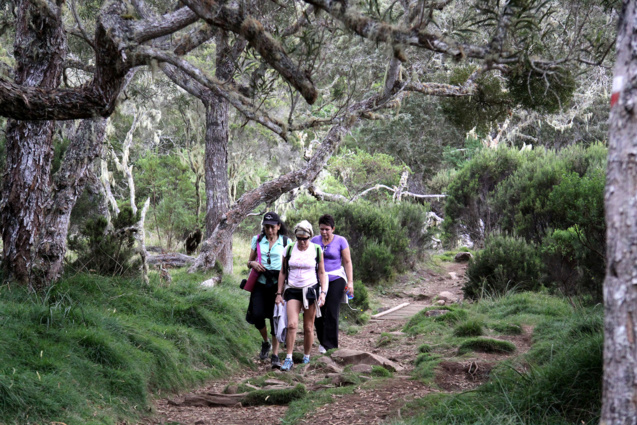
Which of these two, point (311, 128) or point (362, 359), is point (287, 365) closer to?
point (362, 359)

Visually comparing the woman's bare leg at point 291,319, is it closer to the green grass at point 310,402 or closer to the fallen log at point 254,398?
the fallen log at point 254,398

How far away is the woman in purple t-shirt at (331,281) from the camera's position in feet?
25.9

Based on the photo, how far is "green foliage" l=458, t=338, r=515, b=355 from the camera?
6.93 meters

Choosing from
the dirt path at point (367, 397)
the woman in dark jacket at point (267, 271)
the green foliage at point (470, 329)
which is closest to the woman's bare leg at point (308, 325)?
the woman in dark jacket at point (267, 271)

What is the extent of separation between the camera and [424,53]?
45.3ft

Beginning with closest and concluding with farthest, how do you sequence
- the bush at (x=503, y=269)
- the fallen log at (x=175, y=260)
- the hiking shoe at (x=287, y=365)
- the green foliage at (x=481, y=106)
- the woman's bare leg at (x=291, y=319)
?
the hiking shoe at (x=287, y=365) → the woman's bare leg at (x=291, y=319) → the green foliage at (x=481, y=106) → the bush at (x=503, y=269) → the fallen log at (x=175, y=260)

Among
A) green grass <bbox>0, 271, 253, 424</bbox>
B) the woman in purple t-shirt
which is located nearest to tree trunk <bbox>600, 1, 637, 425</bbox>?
green grass <bbox>0, 271, 253, 424</bbox>

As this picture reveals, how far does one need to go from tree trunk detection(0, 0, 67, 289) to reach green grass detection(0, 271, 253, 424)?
54cm

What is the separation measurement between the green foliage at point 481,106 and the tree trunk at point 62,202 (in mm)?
6291

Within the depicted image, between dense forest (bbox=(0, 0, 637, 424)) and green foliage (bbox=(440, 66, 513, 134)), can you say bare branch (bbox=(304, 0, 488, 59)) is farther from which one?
green foliage (bbox=(440, 66, 513, 134))

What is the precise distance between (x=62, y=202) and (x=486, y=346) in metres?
5.65

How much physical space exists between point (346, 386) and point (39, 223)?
4026 mm

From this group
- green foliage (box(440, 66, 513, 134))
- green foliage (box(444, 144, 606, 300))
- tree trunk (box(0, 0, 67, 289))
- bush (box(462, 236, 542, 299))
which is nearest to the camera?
tree trunk (box(0, 0, 67, 289))

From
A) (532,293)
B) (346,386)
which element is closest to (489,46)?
(346,386)
